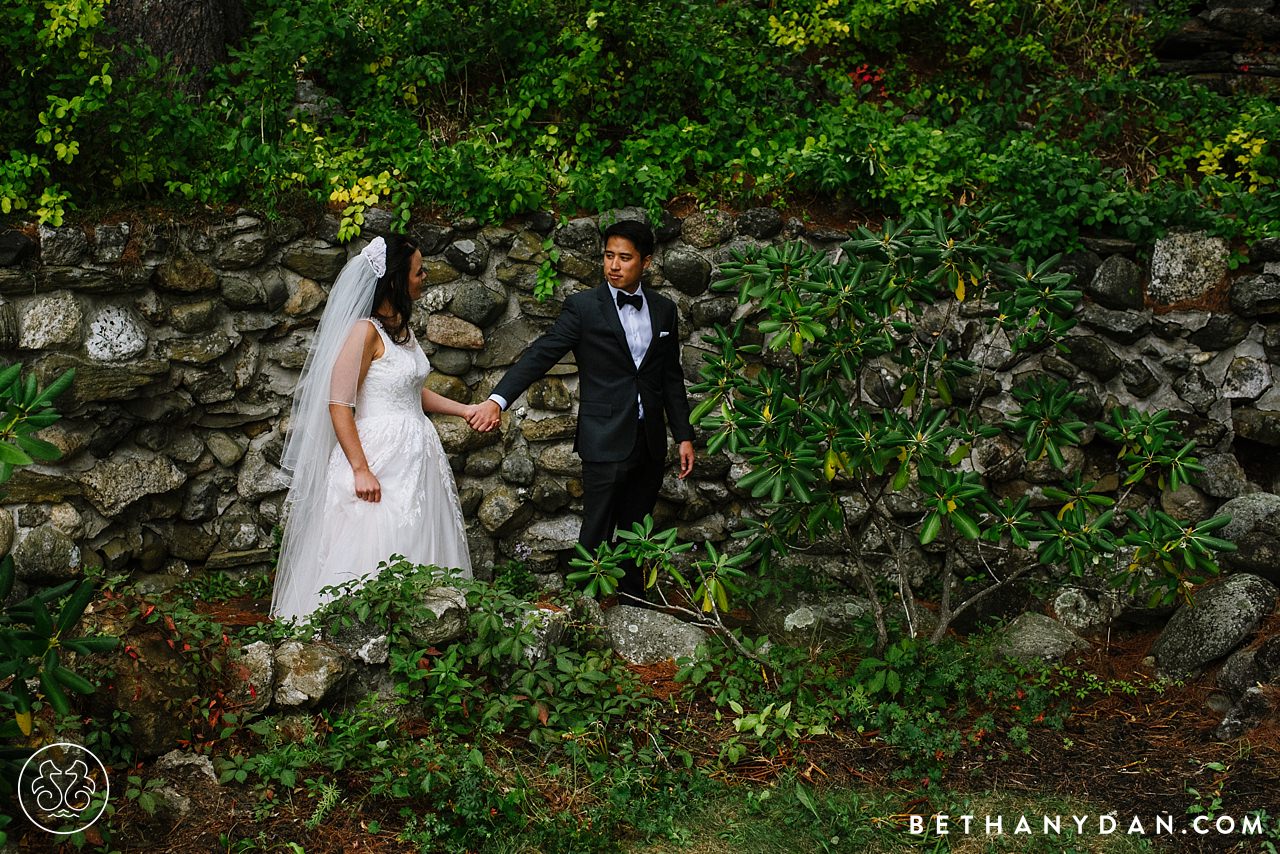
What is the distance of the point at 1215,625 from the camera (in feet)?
15.5

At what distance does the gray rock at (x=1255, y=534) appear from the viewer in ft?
16.8

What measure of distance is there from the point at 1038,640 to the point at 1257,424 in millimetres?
1978

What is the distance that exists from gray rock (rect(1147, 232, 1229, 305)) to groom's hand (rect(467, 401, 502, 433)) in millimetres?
3739

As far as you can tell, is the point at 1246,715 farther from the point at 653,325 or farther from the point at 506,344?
the point at 506,344

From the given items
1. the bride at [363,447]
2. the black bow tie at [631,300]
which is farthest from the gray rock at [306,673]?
the black bow tie at [631,300]

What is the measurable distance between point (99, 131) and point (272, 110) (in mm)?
890

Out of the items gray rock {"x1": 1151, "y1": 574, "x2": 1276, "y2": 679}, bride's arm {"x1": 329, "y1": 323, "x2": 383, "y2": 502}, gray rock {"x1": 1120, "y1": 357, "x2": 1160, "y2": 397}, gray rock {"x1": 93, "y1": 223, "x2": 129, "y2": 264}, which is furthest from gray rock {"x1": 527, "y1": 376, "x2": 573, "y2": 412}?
gray rock {"x1": 1151, "y1": 574, "x2": 1276, "y2": 679}

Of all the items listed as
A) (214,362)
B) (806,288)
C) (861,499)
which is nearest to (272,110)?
(214,362)

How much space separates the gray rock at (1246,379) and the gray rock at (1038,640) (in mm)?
1766

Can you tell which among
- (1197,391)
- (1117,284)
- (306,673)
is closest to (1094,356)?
(1117,284)

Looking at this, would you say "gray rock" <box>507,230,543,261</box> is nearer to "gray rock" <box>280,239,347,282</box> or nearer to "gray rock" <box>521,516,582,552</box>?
"gray rock" <box>280,239,347,282</box>

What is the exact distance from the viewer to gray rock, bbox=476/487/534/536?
5.86 meters

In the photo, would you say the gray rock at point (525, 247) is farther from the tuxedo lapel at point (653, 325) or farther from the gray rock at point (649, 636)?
the gray rock at point (649, 636)

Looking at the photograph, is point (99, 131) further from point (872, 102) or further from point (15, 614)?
point (872, 102)
